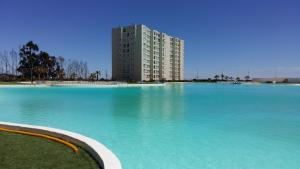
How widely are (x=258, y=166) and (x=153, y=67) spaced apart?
338 feet

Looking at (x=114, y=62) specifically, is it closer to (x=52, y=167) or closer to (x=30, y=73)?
(x=30, y=73)

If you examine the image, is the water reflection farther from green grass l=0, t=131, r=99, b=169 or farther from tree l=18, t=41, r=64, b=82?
tree l=18, t=41, r=64, b=82

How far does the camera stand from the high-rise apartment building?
331 ft

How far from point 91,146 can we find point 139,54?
316ft

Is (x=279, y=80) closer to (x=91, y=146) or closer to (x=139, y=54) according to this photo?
(x=139, y=54)

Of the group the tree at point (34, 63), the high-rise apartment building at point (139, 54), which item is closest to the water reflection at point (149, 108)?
the tree at point (34, 63)

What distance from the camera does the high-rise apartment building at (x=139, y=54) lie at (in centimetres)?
10100

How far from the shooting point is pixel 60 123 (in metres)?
12.2

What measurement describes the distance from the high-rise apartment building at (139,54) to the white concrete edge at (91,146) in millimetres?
93311

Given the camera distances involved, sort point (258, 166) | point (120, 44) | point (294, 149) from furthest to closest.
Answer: point (120, 44)
point (294, 149)
point (258, 166)

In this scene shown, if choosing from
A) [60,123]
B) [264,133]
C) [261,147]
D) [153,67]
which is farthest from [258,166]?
[153,67]

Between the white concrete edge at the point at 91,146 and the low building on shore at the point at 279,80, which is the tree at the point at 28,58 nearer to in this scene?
the white concrete edge at the point at 91,146

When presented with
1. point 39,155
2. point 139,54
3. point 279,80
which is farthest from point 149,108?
point 279,80

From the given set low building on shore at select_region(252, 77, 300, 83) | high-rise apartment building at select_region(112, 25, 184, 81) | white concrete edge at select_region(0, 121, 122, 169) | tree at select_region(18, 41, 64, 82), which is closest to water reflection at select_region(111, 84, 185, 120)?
white concrete edge at select_region(0, 121, 122, 169)
